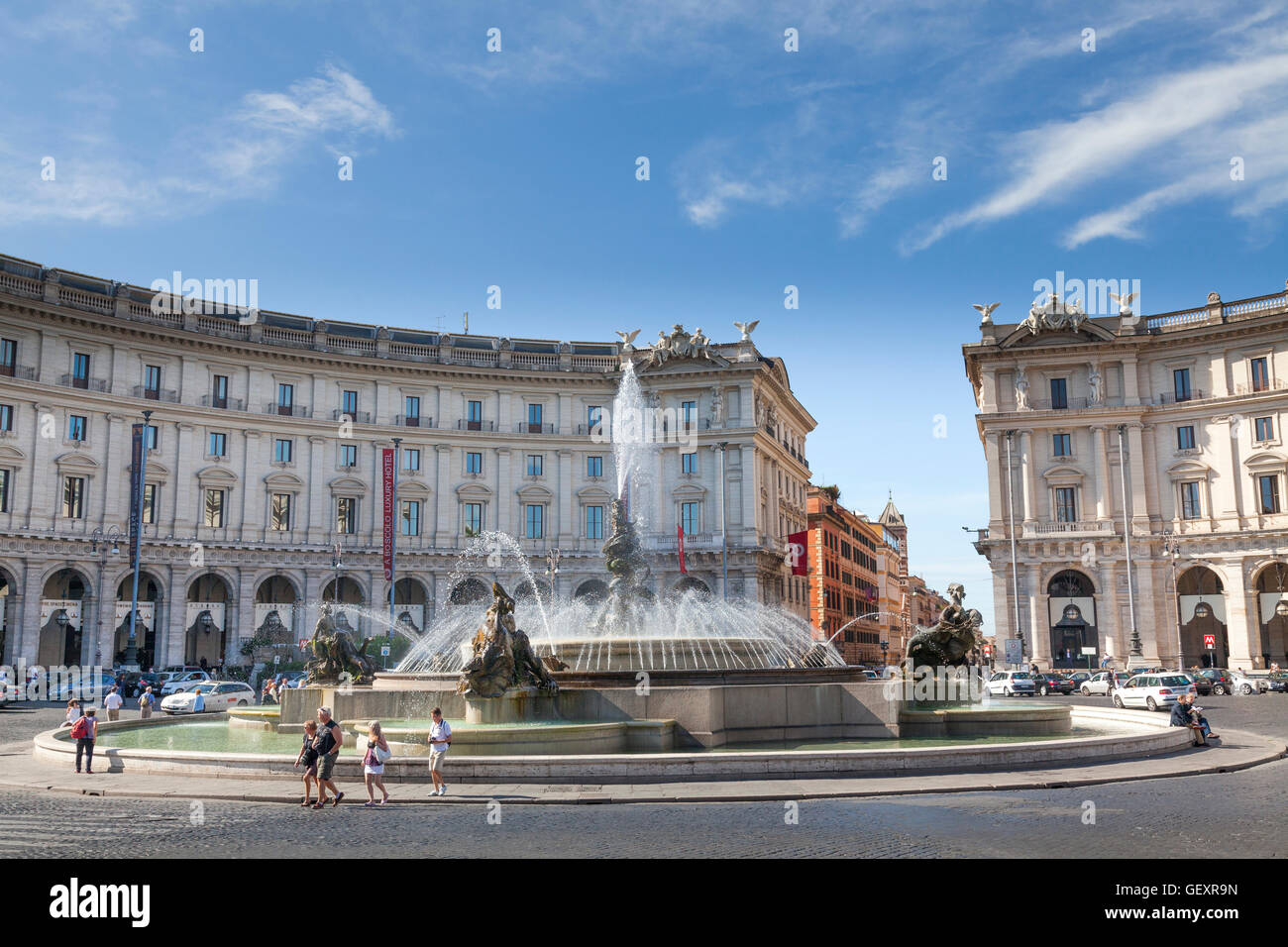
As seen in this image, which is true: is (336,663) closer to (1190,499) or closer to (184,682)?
(184,682)

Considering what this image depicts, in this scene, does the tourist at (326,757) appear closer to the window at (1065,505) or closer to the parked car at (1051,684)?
the parked car at (1051,684)

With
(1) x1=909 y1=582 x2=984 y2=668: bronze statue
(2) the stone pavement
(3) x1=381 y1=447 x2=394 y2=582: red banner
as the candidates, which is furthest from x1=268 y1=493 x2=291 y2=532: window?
(1) x1=909 y1=582 x2=984 y2=668: bronze statue

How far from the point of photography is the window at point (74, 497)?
5725cm

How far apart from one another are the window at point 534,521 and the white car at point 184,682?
25.7 m

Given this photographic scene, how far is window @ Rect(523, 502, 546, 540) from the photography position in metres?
70.6

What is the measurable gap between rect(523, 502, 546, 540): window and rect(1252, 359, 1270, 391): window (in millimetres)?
44305

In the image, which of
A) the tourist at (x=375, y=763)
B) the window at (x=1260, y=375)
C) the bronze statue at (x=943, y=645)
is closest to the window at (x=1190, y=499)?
the window at (x=1260, y=375)

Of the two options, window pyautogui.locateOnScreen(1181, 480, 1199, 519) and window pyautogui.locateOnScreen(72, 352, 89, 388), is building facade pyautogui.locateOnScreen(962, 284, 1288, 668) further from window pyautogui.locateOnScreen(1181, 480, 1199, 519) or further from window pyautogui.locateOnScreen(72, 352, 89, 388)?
window pyautogui.locateOnScreen(72, 352, 89, 388)

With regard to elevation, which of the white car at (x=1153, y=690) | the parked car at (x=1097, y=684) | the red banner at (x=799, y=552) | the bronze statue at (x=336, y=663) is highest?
the red banner at (x=799, y=552)

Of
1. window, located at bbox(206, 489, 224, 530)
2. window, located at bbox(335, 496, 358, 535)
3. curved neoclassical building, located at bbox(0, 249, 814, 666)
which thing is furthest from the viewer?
window, located at bbox(335, 496, 358, 535)

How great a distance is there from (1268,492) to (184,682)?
57.8 metres

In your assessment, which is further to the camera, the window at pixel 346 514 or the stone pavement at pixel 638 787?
the window at pixel 346 514
